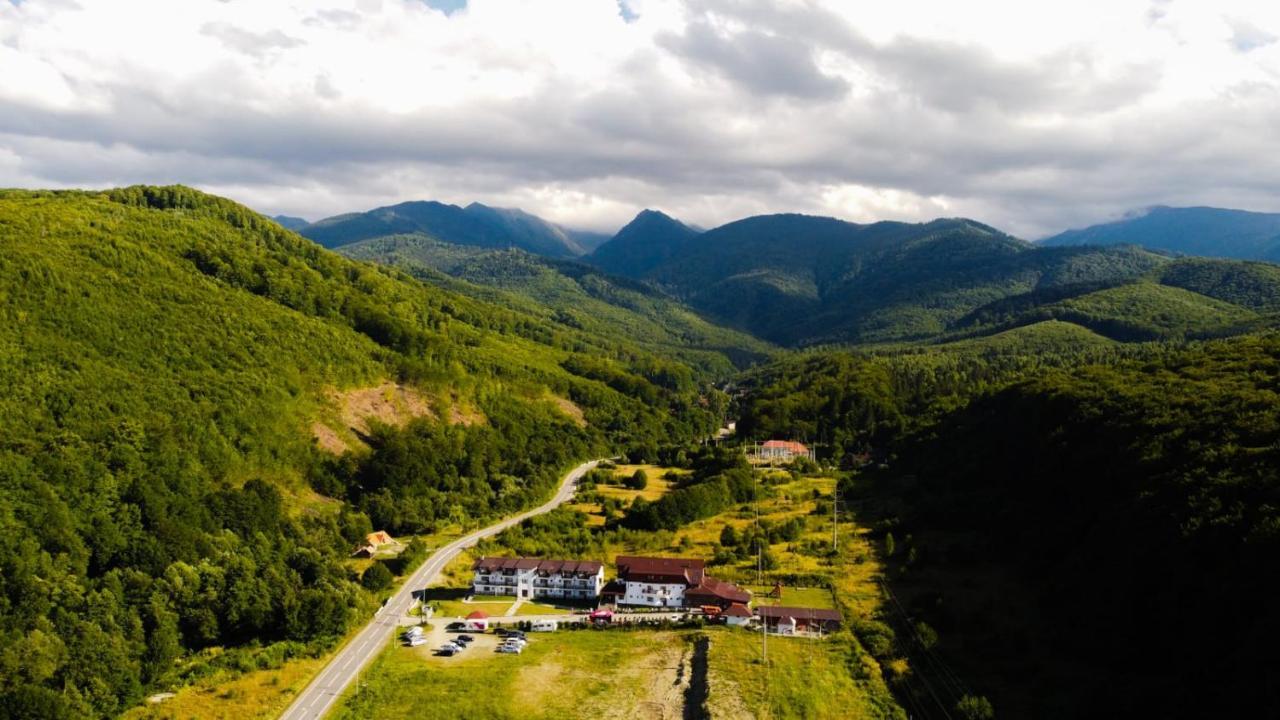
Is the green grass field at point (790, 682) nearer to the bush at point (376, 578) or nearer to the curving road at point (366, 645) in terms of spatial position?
the curving road at point (366, 645)

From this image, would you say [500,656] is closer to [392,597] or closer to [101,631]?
[392,597]

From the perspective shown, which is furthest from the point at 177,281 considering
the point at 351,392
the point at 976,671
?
the point at 976,671

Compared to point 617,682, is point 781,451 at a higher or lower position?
higher

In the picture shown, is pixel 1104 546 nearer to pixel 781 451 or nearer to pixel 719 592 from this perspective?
pixel 719 592

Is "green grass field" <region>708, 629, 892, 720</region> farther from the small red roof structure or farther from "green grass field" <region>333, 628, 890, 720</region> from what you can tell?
the small red roof structure

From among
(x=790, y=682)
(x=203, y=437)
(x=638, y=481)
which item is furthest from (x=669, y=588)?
(x=203, y=437)
